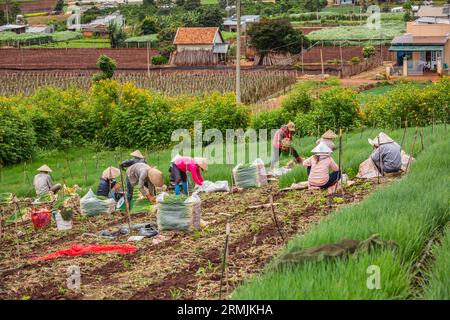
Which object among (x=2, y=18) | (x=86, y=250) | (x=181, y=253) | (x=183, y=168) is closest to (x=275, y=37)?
(x=183, y=168)

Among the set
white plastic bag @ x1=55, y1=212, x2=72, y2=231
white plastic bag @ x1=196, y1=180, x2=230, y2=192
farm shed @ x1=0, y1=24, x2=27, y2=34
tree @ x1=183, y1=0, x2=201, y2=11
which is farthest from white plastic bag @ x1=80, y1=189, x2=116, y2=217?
tree @ x1=183, y1=0, x2=201, y2=11

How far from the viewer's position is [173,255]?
880 cm

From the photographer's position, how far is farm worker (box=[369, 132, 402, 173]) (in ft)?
41.3

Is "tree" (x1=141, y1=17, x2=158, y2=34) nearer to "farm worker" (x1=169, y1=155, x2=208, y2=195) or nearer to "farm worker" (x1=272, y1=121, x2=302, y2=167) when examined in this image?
"farm worker" (x1=272, y1=121, x2=302, y2=167)

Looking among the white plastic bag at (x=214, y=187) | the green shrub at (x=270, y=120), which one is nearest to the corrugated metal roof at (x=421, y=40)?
the green shrub at (x=270, y=120)

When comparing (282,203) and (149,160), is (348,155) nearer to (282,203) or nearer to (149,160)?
(282,203)

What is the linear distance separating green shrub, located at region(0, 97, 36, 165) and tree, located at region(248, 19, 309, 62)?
30976 millimetres

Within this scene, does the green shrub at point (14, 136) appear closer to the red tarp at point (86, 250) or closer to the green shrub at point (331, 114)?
the green shrub at point (331, 114)

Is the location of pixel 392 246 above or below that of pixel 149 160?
above

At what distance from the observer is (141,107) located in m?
25.1

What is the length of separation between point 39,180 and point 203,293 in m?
7.69

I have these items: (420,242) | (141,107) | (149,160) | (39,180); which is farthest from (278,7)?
(420,242)

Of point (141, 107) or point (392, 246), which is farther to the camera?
point (141, 107)

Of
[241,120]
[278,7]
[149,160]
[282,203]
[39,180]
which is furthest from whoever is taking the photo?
[278,7]
